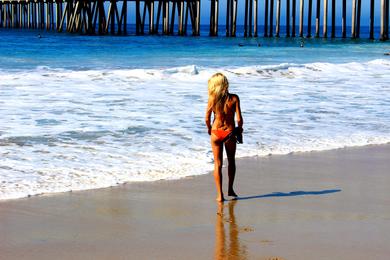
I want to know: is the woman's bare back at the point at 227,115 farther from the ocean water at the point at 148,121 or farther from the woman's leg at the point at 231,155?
the ocean water at the point at 148,121

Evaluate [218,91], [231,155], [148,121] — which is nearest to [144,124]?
[148,121]

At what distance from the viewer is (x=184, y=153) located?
21.2 feet

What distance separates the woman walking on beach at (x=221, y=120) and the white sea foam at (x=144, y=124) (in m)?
0.79

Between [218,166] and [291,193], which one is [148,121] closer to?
[291,193]

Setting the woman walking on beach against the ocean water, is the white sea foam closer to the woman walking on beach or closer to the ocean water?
the ocean water

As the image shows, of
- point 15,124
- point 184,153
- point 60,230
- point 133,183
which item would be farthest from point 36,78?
point 60,230

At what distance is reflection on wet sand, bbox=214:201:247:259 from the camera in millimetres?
3574

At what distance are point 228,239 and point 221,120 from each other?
1.06 m

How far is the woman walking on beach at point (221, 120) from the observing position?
4.63m

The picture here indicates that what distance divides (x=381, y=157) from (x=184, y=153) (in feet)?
5.18

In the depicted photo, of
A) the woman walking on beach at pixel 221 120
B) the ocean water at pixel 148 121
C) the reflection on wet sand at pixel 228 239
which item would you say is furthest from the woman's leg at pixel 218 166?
the ocean water at pixel 148 121

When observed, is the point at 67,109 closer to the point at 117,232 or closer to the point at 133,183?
the point at 133,183

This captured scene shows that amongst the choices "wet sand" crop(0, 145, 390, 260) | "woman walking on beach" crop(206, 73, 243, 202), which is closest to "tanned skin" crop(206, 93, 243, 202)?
"woman walking on beach" crop(206, 73, 243, 202)

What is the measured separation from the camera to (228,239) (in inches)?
152
